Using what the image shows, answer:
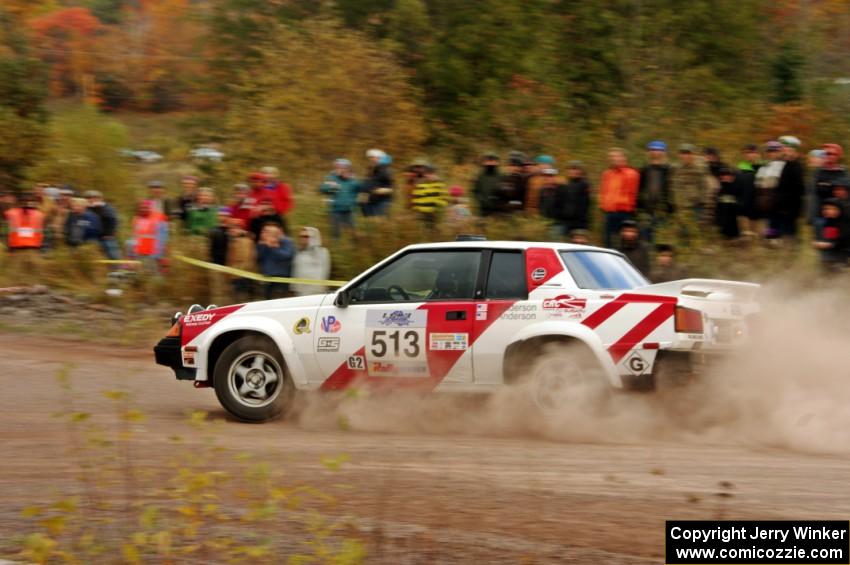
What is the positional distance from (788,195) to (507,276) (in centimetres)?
627

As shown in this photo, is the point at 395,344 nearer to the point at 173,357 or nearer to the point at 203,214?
the point at 173,357

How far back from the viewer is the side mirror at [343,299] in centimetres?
944

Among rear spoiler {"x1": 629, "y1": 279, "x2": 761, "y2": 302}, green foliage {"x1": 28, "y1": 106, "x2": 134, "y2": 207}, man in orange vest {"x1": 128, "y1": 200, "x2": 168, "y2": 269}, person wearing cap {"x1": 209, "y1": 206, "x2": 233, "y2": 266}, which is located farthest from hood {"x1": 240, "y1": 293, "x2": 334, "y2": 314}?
green foliage {"x1": 28, "y1": 106, "x2": 134, "y2": 207}

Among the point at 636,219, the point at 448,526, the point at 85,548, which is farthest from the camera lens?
the point at 636,219

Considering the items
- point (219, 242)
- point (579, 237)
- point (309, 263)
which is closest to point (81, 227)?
point (219, 242)

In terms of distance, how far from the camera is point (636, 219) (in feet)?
48.4

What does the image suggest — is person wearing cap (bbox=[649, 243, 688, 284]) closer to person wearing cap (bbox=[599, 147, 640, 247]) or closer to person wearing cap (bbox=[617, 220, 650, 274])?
person wearing cap (bbox=[617, 220, 650, 274])

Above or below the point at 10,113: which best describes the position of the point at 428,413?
below

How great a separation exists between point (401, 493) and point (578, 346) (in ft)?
7.78

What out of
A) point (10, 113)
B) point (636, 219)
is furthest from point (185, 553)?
point (10, 113)

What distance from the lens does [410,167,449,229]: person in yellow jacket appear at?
52.6 ft

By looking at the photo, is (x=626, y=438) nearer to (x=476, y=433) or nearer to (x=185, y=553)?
(x=476, y=433)

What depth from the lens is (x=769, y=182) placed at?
46.3ft

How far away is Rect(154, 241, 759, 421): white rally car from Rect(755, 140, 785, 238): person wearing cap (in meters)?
5.25
